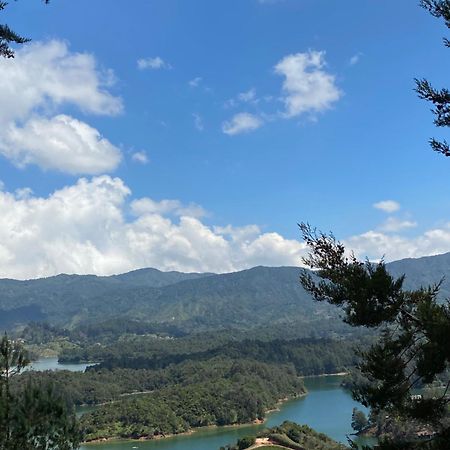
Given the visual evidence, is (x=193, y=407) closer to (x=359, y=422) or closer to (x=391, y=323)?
(x=359, y=422)

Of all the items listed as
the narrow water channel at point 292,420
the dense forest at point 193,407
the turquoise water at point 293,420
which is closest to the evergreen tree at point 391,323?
the narrow water channel at point 292,420

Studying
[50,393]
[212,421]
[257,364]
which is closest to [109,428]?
[212,421]

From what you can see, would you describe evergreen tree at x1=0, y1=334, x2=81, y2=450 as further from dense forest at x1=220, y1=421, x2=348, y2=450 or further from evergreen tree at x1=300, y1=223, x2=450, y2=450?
dense forest at x1=220, y1=421, x2=348, y2=450

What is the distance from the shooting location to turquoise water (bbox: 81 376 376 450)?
65188mm

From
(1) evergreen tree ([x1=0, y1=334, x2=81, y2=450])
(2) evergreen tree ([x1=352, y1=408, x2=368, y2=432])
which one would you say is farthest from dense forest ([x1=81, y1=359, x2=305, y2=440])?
(1) evergreen tree ([x1=0, y1=334, x2=81, y2=450])

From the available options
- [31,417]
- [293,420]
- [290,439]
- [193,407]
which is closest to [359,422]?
[293,420]

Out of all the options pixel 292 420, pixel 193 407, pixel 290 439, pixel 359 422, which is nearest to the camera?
pixel 290 439

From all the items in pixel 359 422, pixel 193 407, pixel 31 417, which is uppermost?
pixel 31 417

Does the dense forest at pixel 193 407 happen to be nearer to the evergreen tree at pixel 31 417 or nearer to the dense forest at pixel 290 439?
the dense forest at pixel 290 439

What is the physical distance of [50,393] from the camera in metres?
9.85

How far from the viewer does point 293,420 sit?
75812 millimetres

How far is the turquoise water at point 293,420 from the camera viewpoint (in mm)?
65188

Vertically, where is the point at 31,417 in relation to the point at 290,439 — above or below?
above

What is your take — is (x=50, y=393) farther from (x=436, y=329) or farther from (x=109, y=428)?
(x=109, y=428)
